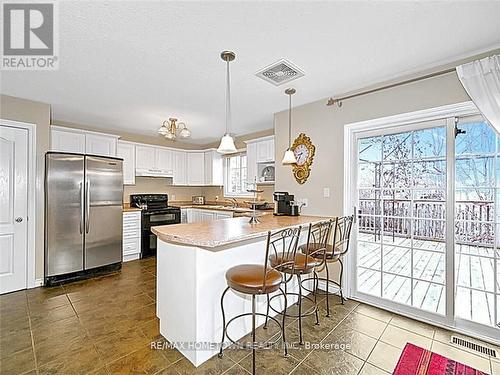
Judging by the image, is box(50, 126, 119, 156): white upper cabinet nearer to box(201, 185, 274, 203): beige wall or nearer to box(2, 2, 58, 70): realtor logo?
box(2, 2, 58, 70): realtor logo

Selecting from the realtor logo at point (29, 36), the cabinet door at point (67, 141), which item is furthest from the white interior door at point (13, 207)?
the realtor logo at point (29, 36)

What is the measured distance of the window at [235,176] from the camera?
5.91 metres

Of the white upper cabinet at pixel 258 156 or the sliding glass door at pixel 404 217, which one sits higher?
the white upper cabinet at pixel 258 156

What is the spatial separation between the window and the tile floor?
330 centimetres

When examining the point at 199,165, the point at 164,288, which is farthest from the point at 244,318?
the point at 199,165

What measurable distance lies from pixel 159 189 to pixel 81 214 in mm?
2316

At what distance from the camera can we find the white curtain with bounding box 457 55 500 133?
2117 mm

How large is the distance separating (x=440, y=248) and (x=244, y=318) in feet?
6.94

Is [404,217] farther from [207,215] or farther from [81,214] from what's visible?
[81,214]

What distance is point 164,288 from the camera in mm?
2246

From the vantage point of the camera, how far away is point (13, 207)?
3.35 meters

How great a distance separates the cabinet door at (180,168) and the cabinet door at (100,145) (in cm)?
153

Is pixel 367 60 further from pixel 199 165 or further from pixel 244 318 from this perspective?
pixel 199 165

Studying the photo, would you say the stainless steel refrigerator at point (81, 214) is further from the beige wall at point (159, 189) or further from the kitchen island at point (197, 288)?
the kitchen island at point (197, 288)
